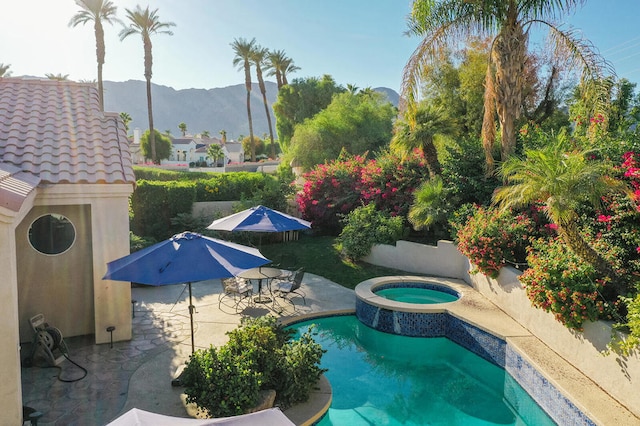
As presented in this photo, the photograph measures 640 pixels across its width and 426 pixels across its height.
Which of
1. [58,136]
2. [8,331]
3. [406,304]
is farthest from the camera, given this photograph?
[406,304]

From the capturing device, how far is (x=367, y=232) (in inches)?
625

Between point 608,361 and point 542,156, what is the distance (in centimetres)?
345

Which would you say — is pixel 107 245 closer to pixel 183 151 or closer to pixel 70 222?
pixel 70 222

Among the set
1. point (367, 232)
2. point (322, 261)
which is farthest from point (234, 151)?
point (367, 232)

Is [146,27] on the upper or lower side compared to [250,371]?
upper

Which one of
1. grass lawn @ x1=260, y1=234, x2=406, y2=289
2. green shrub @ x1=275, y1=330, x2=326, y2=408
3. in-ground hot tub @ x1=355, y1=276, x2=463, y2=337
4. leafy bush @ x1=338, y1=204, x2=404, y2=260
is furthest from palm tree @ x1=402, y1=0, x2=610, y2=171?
green shrub @ x1=275, y1=330, x2=326, y2=408

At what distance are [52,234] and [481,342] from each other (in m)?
9.27

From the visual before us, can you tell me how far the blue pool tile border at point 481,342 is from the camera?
6.95m

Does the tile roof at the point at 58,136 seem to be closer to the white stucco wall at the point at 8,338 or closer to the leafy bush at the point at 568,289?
the white stucco wall at the point at 8,338

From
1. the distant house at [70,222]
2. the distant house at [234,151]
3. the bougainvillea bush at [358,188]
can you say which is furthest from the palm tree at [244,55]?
the distant house at [70,222]

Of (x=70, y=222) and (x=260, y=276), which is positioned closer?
(x=70, y=222)

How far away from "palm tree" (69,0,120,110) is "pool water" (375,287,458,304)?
3496 centimetres

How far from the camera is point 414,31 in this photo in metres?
14.4

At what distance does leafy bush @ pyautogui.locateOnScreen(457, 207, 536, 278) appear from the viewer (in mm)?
10945
